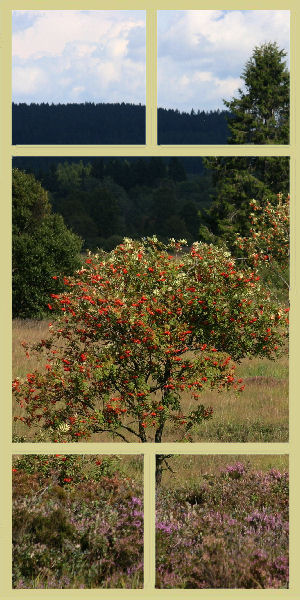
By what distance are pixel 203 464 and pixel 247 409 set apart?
3.42 meters

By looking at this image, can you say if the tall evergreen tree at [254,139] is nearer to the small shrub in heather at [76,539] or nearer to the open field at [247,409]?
the open field at [247,409]

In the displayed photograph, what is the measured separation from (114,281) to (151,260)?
1.37ft

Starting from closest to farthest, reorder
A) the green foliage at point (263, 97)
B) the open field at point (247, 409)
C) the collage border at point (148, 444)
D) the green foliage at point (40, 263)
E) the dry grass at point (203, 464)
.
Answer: the collage border at point (148, 444), the dry grass at point (203, 464), the open field at point (247, 409), the green foliage at point (40, 263), the green foliage at point (263, 97)

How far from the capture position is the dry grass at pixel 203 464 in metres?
6.84

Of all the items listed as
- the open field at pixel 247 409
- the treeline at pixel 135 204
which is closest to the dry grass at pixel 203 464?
the open field at pixel 247 409

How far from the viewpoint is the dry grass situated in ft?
22.4

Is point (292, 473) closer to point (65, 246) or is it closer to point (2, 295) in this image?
point (2, 295)

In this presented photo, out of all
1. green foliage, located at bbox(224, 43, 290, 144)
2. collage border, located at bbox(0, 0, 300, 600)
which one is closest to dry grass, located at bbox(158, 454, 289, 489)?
collage border, located at bbox(0, 0, 300, 600)

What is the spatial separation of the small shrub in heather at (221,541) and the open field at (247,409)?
265cm

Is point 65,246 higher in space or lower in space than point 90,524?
higher

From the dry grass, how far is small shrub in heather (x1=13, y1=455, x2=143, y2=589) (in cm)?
247

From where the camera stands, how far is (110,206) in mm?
30781

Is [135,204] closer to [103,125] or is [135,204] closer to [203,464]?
[103,125]
